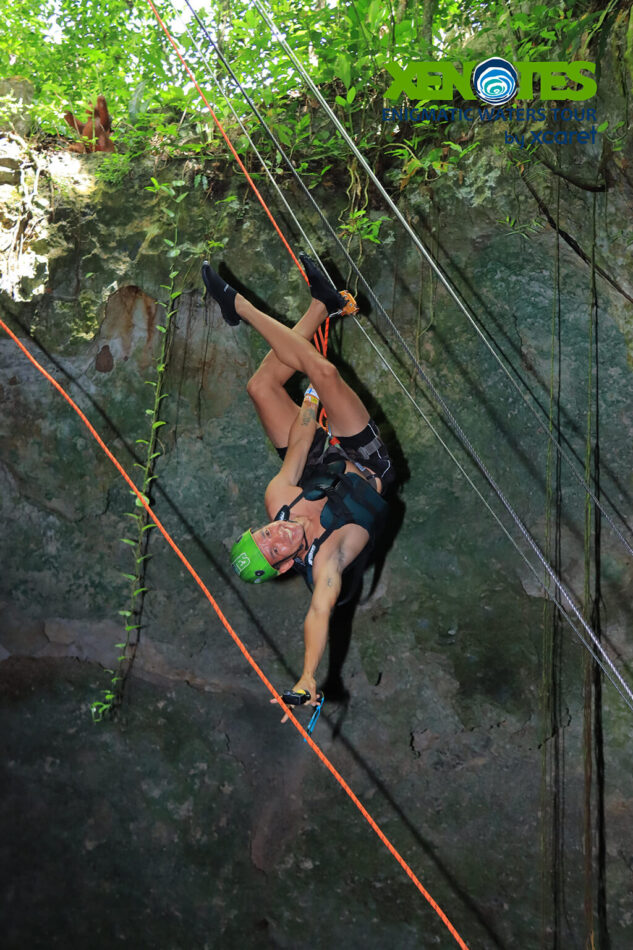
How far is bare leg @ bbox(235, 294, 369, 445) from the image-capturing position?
7.88 feet

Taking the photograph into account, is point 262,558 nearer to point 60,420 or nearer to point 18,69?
point 60,420

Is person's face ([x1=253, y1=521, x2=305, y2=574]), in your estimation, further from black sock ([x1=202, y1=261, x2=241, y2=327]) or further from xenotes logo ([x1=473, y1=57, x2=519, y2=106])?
xenotes logo ([x1=473, y1=57, x2=519, y2=106])

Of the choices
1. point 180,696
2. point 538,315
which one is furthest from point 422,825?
point 538,315

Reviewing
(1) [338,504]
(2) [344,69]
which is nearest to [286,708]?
(1) [338,504]

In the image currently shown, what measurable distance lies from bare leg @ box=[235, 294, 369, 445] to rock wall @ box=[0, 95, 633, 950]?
0.85m

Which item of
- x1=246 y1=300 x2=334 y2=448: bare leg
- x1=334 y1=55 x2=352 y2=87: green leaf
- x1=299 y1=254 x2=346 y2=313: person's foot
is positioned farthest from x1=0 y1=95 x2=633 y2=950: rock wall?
x1=299 y1=254 x2=346 y2=313: person's foot

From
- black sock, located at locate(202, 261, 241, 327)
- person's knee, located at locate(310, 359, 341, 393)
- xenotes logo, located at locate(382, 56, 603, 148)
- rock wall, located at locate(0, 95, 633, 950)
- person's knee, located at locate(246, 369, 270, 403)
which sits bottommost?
rock wall, located at locate(0, 95, 633, 950)

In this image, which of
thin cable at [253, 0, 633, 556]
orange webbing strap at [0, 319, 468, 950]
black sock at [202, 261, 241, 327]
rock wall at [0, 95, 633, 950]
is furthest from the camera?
rock wall at [0, 95, 633, 950]

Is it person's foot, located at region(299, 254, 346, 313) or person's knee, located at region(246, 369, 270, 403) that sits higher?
person's foot, located at region(299, 254, 346, 313)

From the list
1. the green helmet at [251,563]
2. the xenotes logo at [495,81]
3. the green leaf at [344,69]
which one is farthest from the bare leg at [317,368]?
the xenotes logo at [495,81]

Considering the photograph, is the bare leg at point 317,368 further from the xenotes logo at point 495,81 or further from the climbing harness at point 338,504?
the xenotes logo at point 495,81

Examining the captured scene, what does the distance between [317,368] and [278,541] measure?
0.63 meters

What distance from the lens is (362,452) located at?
250 centimetres

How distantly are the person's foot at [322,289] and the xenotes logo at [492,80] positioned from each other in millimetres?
1372
